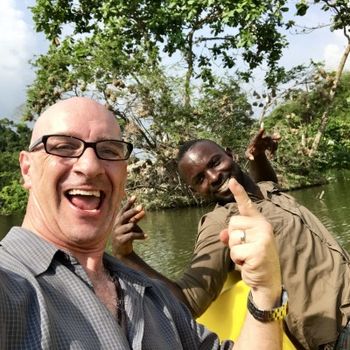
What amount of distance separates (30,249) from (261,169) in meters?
2.35

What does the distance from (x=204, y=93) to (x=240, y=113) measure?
1393 mm

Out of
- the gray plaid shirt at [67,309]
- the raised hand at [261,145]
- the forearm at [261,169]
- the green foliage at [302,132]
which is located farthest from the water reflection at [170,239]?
the gray plaid shirt at [67,309]

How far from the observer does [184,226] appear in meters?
12.8

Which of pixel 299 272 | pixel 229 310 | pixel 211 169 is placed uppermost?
pixel 211 169

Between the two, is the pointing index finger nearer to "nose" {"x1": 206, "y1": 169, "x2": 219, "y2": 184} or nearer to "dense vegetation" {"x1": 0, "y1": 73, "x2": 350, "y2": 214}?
"nose" {"x1": 206, "y1": 169, "x2": 219, "y2": 184}

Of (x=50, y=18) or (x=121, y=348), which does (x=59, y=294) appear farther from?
(x=50, y=18)

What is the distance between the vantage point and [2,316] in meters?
1.08

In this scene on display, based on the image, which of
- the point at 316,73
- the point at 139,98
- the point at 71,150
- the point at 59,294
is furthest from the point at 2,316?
the point at 316,73

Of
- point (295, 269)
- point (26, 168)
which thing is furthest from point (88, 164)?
point (295, 269)

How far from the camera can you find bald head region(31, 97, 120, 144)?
5.00ft

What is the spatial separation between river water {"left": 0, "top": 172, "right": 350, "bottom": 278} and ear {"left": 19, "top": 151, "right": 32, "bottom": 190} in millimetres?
6157

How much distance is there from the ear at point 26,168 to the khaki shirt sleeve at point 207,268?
0.94 m

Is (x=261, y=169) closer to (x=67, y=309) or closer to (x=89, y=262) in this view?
(x=89, y=262)

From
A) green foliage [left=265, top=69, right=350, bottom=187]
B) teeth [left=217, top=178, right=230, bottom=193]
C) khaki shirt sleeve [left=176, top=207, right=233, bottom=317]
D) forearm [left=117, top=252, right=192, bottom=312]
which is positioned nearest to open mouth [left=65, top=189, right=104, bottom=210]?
forearm [left=117, top=252, right=192, bottom=312]
